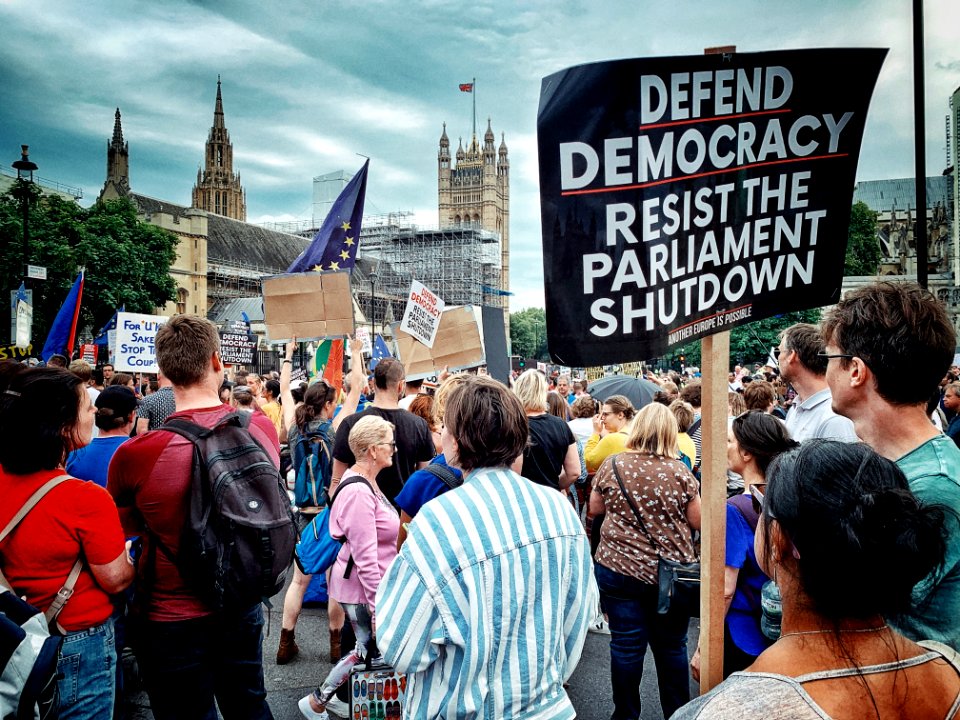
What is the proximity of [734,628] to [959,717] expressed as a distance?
6.22 ft

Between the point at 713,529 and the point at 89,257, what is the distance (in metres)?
40.2

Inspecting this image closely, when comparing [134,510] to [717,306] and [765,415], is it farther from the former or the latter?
[765,415]

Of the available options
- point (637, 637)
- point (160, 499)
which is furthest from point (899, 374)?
point (160, 499)

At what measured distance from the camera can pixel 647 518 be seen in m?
3.47

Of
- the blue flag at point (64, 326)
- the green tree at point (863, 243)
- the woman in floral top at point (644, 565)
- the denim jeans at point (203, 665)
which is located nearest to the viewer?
the denim jeans at point (203, 665)

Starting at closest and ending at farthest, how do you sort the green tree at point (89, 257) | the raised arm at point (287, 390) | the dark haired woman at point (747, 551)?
the dark haired woman at point (747, 551) → the raised arm at point (287, 390) → the green tree at point (89, 257)

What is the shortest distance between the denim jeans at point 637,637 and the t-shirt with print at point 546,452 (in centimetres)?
97

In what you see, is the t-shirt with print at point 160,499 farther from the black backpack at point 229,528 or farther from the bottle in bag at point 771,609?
the bottle in bag at point 771,609

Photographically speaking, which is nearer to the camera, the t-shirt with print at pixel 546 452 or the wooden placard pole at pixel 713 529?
the wooden placard pole at pixel 713 529

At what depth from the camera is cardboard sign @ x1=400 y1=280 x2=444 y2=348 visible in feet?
23.2

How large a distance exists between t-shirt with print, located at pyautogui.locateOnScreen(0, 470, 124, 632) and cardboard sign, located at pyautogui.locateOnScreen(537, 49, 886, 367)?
5.74 ft

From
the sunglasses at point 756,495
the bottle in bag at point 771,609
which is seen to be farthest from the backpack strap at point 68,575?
the sunglasses at point 756,495

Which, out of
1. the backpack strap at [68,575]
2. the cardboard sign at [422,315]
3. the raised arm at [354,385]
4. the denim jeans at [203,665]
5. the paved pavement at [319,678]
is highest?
the cardboard sign at [422,315]

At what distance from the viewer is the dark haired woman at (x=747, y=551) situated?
2.99 metres
